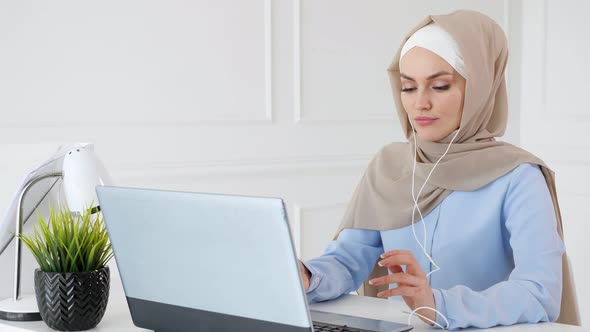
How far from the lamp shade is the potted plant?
0.02 meters

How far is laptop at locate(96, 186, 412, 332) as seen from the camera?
1.29 m

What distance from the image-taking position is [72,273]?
157cm

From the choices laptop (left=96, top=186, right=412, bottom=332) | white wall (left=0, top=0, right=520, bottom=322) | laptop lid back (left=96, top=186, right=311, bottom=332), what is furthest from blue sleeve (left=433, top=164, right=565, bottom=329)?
white wall (left=0, top=0, right=520, bottom=322)

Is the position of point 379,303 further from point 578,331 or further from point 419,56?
point 419,56

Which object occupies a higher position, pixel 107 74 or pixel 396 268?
pixel 107 74

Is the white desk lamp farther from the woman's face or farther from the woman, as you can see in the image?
the woman's face

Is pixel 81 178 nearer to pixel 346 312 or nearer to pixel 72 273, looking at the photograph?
pixel 72 273

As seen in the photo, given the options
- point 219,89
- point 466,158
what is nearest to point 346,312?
point 466,158

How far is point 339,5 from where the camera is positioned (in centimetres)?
398

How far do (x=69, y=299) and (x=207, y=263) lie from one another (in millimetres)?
330

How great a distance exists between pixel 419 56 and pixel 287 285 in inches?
35.0

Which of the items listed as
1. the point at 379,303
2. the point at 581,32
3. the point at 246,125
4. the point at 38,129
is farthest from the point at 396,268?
the point at 581,32

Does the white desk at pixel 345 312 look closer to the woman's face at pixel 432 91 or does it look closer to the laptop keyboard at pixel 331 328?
the laptop keyboard at pixel 331 328

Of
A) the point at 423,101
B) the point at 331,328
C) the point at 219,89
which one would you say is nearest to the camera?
the point at 331,328
